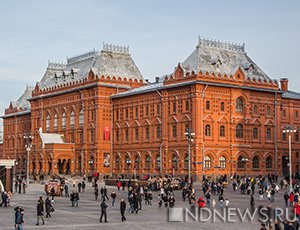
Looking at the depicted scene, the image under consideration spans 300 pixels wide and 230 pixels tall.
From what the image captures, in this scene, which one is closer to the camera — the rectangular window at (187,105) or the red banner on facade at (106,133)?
the rectangular window at (187,105)

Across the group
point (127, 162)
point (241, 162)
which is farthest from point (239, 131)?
point (127, 162)

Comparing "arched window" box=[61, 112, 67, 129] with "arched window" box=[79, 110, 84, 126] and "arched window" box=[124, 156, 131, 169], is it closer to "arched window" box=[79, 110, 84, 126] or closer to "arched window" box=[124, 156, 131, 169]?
"arched window" box=[79, 110, 84, 126]

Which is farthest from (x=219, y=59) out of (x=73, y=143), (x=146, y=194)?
(x=146, y=194)

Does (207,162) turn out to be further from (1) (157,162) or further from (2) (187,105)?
(1) (157,162)

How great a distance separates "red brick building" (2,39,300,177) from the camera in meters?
86.2

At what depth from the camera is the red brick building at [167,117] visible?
8619 centimetres

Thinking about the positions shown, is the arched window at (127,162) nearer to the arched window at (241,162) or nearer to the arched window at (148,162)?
the arched window at (148,162)

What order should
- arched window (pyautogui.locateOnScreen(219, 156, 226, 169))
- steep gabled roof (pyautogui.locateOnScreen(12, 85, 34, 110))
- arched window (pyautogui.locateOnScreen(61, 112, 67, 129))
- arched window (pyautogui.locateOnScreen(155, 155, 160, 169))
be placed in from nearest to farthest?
1. arched window (pyautogui.locateOnScreen(219, 156, 226, 169))
2. arched window (pyautogui.locateOnScreen(155, 155, 160, 169))
3. arched window (pyautogui.locateOnScreen(61, 112, 67, 129))
4. steep gabled roof (pyautogui.locateOnScreen(12, 85, 34, 110))

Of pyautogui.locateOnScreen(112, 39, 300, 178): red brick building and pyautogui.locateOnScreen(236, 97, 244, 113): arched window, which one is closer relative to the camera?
pyautogui.locateOnScreen(112, 39, 300, 178): red brick building

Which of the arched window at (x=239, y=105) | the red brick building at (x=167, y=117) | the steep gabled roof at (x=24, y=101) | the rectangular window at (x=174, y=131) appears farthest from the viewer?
the steep gabled roof at (x=24, y=101)

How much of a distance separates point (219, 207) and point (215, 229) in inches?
565

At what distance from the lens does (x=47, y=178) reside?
100562 millimetres

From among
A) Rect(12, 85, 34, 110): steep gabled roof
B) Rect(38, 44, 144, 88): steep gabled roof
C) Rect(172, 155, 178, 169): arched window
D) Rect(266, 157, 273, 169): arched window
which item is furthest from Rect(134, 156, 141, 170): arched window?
Rect(12, 85, 34, 110): steep gabled roof

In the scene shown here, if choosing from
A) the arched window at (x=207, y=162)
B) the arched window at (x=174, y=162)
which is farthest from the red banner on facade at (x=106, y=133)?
the arched window at (x=207, y=162)
